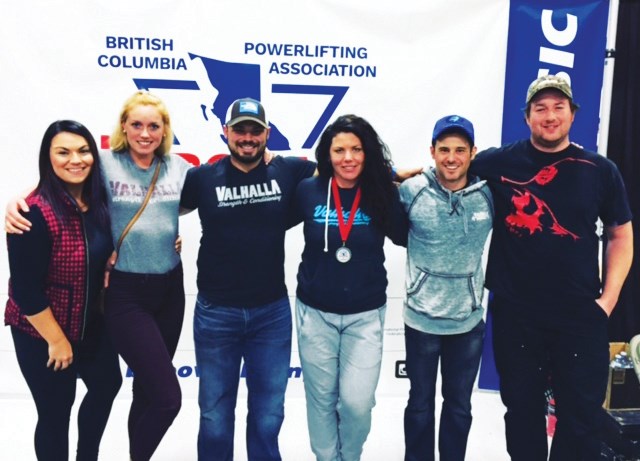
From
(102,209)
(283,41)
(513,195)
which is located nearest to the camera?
(102,209)

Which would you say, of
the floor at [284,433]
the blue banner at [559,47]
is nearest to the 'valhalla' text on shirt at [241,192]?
the floor at [284,433]

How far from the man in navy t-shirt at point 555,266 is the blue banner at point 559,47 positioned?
103 cm

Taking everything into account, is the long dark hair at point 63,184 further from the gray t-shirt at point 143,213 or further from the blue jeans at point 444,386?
the blue jeans at point 444,386

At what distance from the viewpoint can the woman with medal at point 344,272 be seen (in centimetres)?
189

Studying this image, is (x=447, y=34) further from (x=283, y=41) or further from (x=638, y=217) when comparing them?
(x=638, y=217)

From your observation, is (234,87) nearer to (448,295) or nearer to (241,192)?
(241,192)

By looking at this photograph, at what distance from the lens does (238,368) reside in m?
2.04

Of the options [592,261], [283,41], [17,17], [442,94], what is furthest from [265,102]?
[592,261]

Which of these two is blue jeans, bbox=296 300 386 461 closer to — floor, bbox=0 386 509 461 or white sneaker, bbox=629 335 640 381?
floor, bbox=0 386 509 461

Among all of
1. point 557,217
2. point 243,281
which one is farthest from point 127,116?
point 557,217

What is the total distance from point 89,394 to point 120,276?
48 centimetres

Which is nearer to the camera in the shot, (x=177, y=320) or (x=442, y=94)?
(x=177, y=320)

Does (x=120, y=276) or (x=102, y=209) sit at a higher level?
(x=102, y=209)

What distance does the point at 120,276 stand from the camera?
6.14 ft
